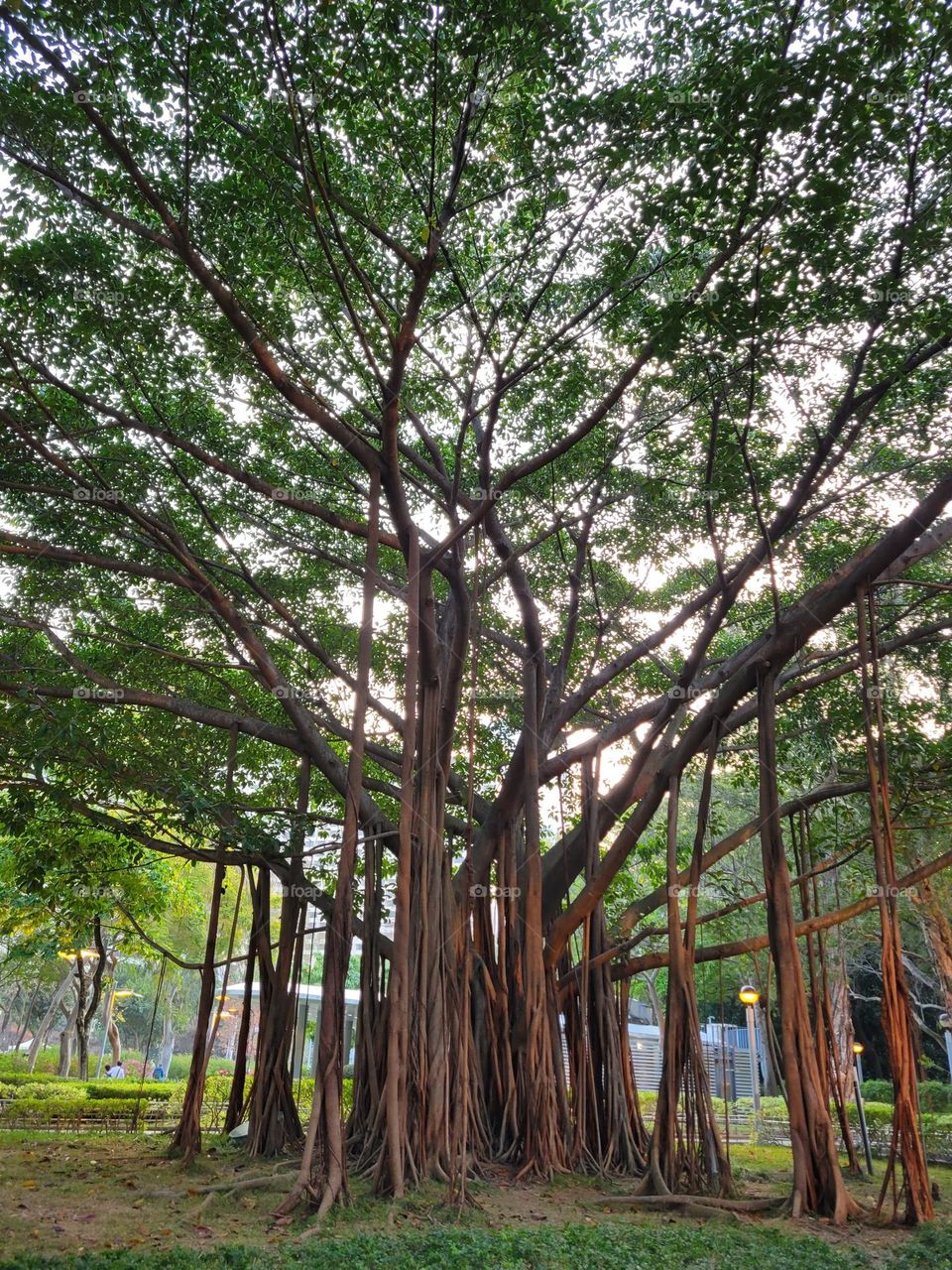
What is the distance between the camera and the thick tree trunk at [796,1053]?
4.23 metres

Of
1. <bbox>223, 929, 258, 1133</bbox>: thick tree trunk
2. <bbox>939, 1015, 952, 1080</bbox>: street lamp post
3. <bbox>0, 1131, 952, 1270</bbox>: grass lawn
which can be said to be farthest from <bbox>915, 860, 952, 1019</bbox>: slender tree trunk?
<bbox>223, 929, 258, 1133</bbox>: thick tree trunk

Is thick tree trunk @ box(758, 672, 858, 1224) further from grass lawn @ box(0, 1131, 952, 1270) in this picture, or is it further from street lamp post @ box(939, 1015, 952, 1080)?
street lamp post @ box(939, 1015, 952, 1080)

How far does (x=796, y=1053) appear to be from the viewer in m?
4.43

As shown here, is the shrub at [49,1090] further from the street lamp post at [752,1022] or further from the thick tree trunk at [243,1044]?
the street lamp post at [752,1022]

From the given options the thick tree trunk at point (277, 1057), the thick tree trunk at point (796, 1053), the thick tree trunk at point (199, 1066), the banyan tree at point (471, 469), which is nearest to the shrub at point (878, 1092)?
the banyan tree at point (471, 469)

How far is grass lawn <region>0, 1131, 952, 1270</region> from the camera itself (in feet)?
10.4

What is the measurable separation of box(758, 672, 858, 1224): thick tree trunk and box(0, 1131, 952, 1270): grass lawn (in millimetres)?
170

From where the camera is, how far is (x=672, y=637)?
803cm

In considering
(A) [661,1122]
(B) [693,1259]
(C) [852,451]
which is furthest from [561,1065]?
(C) [852,451]

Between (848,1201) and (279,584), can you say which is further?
(279,584)

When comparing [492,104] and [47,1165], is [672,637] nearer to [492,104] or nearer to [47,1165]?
[492,104]

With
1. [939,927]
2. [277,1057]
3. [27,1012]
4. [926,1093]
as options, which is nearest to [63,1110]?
[277,1057]

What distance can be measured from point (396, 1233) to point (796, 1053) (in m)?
2.07

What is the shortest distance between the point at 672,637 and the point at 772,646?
3.17m
